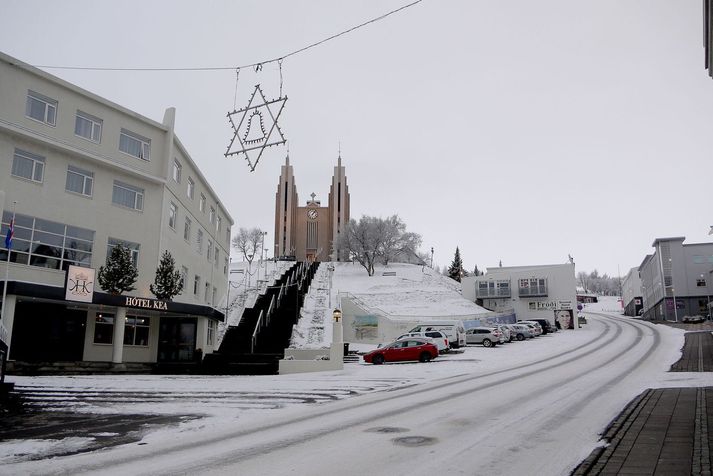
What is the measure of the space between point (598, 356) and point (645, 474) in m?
25.2

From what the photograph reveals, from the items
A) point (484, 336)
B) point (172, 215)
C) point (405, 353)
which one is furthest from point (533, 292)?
point (172, 215)

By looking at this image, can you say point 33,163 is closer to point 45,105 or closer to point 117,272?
point 45,105

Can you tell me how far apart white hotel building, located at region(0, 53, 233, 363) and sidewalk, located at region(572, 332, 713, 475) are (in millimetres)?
21429

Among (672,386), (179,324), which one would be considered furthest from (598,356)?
(179,324)

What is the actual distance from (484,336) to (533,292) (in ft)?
78.6

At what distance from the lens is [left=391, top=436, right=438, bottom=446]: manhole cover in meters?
9.31

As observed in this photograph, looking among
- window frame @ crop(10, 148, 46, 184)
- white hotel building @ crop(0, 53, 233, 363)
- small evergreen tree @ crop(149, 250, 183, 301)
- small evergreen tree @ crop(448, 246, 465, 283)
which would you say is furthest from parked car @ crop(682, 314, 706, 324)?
window frame @ crop(10, 148, 46, 184)

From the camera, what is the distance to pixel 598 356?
30125 millimetres

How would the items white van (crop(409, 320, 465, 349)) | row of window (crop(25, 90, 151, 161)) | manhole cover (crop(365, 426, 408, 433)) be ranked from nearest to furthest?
manhole cover (crop(365, 426, 408, 433))
row of window (crop(25, 90, 151, 161))
white van (crop(409, 320, 465, 349))

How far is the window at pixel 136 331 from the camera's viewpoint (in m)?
30.1

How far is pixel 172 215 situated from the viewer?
33.4 meters

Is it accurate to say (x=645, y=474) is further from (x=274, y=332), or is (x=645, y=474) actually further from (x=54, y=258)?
(x=274, y=332)

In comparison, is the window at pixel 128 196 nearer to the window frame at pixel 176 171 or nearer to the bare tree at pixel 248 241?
the window frame at pixel 176 171

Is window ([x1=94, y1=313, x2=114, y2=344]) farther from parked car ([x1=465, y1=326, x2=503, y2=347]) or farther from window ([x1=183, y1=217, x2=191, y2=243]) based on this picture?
parked car ([x1=465, y1=326, x2=503, y2=347])
